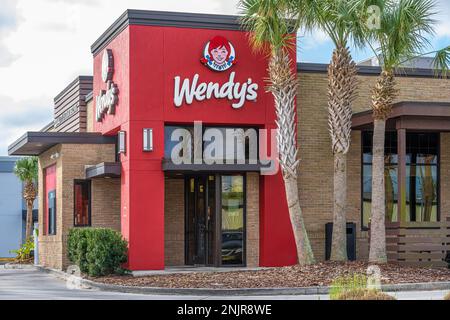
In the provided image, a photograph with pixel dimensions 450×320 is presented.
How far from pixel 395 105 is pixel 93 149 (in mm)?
9307

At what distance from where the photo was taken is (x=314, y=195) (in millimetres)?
26844

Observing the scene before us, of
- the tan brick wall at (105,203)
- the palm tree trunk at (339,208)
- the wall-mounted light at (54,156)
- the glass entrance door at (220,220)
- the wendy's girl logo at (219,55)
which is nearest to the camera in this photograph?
the palm tree trunk at (339,208)

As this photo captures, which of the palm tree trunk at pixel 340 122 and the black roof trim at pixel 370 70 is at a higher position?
the black roof trim at pixel 370 70

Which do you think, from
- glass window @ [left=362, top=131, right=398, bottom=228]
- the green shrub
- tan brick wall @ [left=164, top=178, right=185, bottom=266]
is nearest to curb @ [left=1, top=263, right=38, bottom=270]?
the green shrub

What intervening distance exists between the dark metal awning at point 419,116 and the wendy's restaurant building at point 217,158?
0.03 meters

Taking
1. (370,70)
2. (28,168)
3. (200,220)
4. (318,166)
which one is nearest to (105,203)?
(200,220)

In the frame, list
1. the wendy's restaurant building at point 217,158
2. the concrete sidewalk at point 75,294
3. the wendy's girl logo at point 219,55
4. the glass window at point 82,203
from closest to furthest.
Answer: the concrete sidewalk at point 75,294
the wendy's restaurant building at point 217,158
the wendy's girl logo at point 219,55
the glass window at point 82,203

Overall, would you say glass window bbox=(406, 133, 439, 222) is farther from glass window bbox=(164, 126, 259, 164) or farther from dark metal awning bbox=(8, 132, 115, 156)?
dark metal awning bbox=(8, 132, 115, 156)

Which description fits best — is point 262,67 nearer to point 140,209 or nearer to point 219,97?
point 219,97

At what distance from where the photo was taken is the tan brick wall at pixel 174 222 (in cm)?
2750

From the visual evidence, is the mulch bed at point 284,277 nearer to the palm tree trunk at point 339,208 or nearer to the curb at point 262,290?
the curb at point 262,290

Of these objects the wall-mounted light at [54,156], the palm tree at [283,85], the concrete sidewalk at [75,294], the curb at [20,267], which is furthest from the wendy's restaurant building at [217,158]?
the curb at [20,267]

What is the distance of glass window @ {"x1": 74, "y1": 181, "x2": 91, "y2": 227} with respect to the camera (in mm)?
27891
